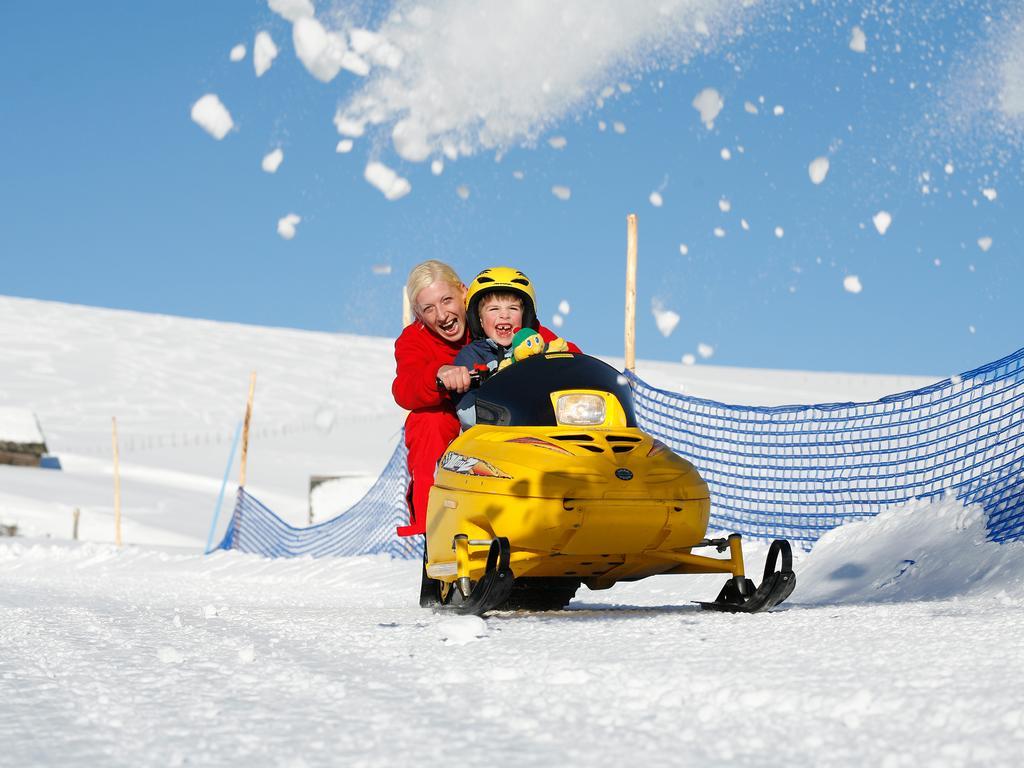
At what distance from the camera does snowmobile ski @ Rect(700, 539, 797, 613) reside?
507cm

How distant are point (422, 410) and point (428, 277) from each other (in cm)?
72

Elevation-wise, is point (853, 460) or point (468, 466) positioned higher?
point (853, 460)

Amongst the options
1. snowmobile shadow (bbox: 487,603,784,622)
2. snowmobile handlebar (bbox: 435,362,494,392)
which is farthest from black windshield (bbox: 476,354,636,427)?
snowmobile shadow (bbox: 487,603,784,622)

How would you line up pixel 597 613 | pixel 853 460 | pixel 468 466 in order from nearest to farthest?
pixel 468 466
pixel 597 613
pixel 853 460

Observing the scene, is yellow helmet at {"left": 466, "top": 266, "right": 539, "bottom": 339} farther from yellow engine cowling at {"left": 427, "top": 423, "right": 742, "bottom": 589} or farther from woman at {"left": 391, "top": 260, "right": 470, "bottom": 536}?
yellow engine cowling at {"left": 427, "top": 423, "right": 742, "bottom": 589}

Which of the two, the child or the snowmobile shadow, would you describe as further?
the child

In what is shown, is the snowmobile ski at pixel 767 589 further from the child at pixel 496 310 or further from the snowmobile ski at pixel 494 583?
the child at pixel 496 310

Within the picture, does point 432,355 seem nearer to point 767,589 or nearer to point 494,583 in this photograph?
point 494,583

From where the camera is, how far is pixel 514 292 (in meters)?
5.81

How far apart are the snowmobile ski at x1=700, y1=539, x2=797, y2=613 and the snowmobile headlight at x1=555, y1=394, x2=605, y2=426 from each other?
0.94 metres

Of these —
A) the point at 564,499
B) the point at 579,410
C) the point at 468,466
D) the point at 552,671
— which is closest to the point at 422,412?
the point at 468,466

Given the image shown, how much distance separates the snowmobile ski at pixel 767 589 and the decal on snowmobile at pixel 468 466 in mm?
1205

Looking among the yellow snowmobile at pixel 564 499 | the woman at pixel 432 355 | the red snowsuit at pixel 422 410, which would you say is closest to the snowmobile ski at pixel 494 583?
the yellow snowmobile at pixel 564 499

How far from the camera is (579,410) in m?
5.08
